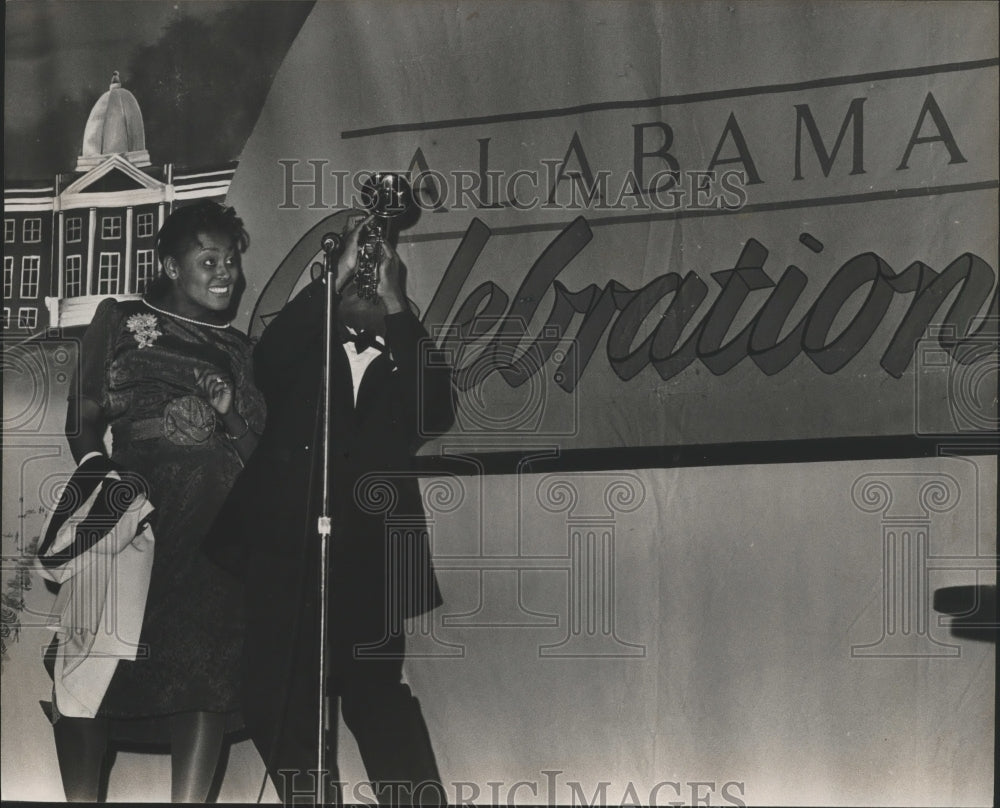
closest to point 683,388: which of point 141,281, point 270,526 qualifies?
point 270,526

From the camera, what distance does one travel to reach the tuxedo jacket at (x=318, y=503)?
13.5 feet

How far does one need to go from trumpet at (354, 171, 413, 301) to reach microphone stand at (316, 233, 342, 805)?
10 cm

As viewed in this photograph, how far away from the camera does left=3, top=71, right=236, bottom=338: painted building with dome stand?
13.9ft

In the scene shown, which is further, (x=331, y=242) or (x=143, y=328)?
(x=143, y=328)

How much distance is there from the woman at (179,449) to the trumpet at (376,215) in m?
0.47

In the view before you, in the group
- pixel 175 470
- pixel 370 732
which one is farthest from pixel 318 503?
pixel 370 732

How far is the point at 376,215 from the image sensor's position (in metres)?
4.18

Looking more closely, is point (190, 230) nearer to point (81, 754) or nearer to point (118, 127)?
point (118, 127)

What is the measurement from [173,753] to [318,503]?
107 centimetres

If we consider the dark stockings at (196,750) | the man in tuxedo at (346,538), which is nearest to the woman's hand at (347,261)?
the man in tuxedo at (346,538)

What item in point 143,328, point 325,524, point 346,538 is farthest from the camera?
point 143,328

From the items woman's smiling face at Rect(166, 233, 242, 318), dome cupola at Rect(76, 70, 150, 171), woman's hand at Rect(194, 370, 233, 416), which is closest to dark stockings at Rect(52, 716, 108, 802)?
woman's hand at Rect(194, 370, 233, 416)

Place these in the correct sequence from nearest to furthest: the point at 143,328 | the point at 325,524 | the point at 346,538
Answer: the point at 325,524 < the point at 346,538 < the point at 143,328

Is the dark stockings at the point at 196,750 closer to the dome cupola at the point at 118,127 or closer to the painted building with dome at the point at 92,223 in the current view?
the painted building with dome at the point at 92,223
